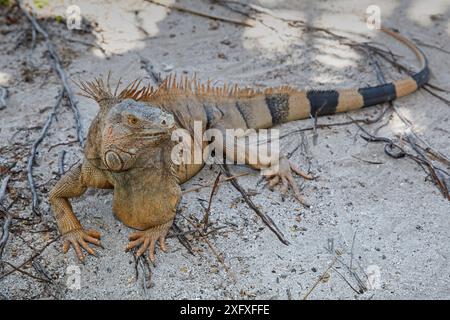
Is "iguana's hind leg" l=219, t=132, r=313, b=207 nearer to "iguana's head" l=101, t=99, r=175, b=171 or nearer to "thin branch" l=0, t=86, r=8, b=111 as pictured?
"iguana's head" l=101, t=99, r=175, b=171

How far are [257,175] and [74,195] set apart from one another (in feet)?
4.18

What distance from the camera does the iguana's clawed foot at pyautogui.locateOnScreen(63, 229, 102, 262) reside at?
3.15 m

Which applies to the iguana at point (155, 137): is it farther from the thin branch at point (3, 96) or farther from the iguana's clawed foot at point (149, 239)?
the thin branch at point (3, 96)

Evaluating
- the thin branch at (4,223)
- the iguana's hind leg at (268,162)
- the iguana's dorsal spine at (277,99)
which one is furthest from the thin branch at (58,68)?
the iguana's hind leg at (268,162)

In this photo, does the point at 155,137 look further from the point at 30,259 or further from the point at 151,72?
the point at 151,72

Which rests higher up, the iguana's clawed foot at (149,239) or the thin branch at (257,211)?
the iguana's clawed foot at (149,239)

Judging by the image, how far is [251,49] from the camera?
18.1 feet

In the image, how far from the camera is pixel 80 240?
10.5ft

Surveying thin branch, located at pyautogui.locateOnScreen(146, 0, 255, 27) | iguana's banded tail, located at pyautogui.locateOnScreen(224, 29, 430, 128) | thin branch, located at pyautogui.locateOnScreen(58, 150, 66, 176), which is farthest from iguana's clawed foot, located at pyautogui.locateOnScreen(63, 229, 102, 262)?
thin branch, located at pyautogui.locateOnScreen(146, 0, 255, 27)

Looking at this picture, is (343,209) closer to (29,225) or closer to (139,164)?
(139,164)

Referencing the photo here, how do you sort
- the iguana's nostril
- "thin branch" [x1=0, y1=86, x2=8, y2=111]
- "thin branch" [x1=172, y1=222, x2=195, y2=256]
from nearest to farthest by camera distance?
the iguana's nostril, "thin branch" [x1=172, y1=222, x2=195, y2=256], "thin branch" [x1=0, y1=86, x2=8, y2=111]

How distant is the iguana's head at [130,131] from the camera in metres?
2.63

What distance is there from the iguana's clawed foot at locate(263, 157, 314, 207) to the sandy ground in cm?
9

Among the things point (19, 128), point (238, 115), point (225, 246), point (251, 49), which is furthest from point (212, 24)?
point (225, 246)
